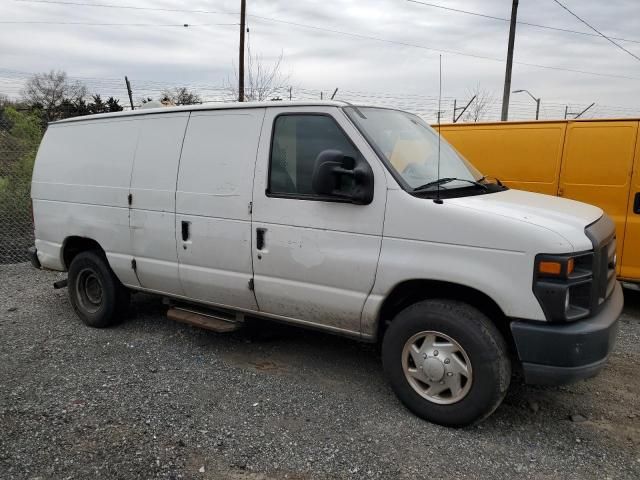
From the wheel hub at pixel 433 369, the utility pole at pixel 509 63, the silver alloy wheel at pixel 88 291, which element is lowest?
the silver alloy wheel at pixel 88 291

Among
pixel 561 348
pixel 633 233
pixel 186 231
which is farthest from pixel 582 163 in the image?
pixel 186 231

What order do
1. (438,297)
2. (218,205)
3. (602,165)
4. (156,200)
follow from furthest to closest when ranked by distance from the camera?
(602,165) → (156,200) → (218,205) → (438,297)

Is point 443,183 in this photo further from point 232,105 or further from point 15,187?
point 15,187

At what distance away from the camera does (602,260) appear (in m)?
3.23

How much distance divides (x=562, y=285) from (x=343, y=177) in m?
1.47

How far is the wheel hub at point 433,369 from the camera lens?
3.33 metres

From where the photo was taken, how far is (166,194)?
4504 mm

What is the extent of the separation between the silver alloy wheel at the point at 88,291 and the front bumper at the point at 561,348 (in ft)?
13.5

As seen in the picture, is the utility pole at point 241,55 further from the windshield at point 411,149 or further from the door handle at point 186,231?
the windshield at point 411,149

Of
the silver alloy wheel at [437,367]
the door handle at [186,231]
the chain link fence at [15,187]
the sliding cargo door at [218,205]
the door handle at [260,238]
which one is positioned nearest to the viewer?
the silver alloy wheel at [437,367]

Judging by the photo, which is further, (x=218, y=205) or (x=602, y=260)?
(x=218, y=205)

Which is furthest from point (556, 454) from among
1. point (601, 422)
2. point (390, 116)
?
point (390, 116)

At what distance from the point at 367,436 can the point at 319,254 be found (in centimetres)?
122

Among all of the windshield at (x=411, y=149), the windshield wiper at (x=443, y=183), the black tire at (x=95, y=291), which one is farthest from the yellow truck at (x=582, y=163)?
the black tire at (x=95, y=291)
